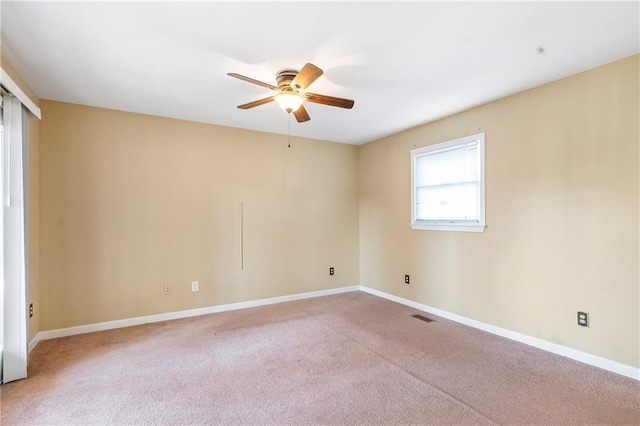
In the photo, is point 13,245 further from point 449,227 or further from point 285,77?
point 449,227

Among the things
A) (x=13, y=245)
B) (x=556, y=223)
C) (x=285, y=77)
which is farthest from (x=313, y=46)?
(x=13, y=245)

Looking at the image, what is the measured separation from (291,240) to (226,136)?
1.68 metres

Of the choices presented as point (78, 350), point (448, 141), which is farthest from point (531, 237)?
point (78, 350)

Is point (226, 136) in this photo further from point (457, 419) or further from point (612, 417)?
point (612, 417)

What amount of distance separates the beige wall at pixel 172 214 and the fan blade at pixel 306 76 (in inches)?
80.8

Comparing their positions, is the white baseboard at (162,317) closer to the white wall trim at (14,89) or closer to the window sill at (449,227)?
the window sill at (449,227)

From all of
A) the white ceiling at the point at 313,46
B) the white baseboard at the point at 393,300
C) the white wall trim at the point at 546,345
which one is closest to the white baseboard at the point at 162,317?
the white baseboard at the point at 393,300

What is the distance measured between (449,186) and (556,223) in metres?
1.17

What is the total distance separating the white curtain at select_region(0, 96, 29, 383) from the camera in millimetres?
2215

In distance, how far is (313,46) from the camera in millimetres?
2113

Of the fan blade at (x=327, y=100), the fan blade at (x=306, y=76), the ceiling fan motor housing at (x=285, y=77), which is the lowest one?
the fan blade at (x=327, y=100)

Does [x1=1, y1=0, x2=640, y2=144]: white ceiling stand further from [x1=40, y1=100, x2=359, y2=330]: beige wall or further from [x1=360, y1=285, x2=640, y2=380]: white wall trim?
[x1=360, y1=285, x2=640, y2=380]: white wall trim

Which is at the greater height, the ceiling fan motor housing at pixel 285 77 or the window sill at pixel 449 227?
the ceiling fan motor housing at pixel 285 77

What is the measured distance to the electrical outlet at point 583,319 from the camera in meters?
2.48
